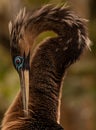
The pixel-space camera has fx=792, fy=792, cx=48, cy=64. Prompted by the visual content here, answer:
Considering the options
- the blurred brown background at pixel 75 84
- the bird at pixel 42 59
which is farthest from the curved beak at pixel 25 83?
the blurred brown background at pixel 75 84

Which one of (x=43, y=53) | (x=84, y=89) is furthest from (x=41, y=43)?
(x=84, y=89)

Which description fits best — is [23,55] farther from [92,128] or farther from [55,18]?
[92,128]

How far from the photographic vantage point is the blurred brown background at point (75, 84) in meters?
9.38

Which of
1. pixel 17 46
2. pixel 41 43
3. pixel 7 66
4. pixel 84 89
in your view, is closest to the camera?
pixel 17 46

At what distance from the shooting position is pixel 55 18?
5875 mm

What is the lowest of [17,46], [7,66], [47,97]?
[47,97]

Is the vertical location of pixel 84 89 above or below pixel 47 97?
above

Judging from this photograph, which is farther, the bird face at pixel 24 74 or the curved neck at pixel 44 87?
the curved neck at pixel 44 87

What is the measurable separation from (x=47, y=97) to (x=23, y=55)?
0.35 m

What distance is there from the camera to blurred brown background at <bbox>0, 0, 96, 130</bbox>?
369 inches

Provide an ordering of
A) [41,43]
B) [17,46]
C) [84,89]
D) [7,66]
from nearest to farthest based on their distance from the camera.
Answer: [17,46] → [41,43] → [84,89] → [7,66]

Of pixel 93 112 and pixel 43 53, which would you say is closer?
pixel 43 53

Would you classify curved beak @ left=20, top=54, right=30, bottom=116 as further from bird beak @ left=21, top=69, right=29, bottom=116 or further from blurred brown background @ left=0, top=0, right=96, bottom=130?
blurred brown background @ left=0, top=0, right=96, bottom=130

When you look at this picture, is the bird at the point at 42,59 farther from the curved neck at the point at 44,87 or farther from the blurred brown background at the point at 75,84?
the blurred brown background at the point at 75,84
